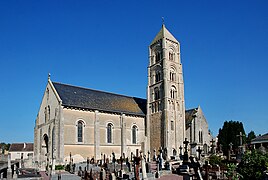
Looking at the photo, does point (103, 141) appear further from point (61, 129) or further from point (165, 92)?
point (165, 92)

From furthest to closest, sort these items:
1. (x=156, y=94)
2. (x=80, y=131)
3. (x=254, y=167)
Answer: (x=156, y=94), (x=80, y=131), (x=254, y=167)

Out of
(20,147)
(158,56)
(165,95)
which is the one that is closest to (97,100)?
(165,95)

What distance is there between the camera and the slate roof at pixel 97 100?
39.5m

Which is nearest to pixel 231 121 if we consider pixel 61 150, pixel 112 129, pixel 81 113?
pixel 112 129

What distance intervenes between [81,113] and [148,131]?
40.6 feet

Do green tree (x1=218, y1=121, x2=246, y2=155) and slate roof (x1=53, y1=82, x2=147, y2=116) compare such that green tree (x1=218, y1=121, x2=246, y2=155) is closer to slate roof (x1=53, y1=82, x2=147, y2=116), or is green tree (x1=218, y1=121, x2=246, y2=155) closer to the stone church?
the stone church

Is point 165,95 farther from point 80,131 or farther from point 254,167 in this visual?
point 254,167

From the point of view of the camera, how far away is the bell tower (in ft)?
142

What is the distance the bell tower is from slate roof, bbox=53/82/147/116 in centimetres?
316

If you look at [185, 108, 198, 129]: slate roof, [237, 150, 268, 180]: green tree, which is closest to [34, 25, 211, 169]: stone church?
[185, 108, 198, 129]: slate roof

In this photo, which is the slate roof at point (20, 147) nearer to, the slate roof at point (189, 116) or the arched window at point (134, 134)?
the arched window at point (134, 134)

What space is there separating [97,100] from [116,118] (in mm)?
4050

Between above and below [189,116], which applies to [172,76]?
above

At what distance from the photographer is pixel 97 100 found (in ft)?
142
